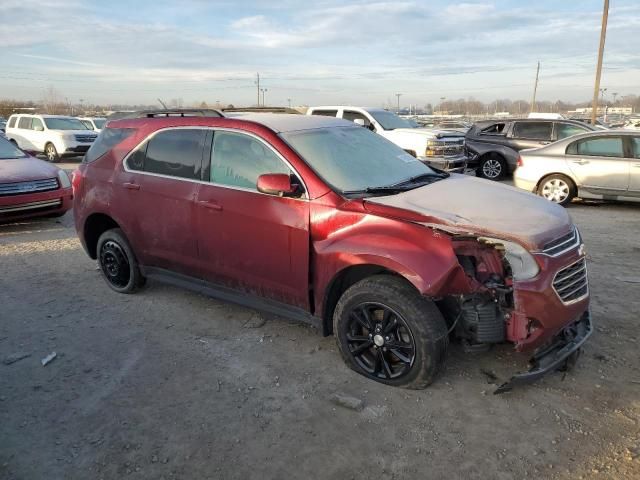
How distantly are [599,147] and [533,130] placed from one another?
4.10 meters

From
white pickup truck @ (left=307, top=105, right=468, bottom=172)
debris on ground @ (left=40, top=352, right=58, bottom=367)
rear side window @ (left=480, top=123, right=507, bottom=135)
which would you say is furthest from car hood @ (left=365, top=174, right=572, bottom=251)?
rear side window @ (left=480, top=123, right=507, bottom=135)


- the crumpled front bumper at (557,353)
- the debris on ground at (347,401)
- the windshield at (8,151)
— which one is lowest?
the debris on ground at (347,401)

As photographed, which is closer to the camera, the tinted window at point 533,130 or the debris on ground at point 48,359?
the debris on ground at point 48,359

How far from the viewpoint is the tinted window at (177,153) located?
429cm

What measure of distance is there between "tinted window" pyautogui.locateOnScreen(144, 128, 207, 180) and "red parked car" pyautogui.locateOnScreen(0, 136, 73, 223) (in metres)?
4.50

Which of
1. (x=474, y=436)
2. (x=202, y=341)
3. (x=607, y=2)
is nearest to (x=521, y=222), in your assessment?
(x=474, y=436)

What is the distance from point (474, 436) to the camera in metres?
2.91

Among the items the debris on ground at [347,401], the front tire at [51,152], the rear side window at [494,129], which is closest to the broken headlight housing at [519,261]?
the debris on ground at [347,401]

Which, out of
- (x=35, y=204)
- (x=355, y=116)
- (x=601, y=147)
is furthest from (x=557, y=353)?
(x=355, y=116)

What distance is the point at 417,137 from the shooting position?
39.4 feet

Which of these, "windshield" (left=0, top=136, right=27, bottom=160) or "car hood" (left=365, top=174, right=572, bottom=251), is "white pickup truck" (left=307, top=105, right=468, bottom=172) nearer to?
"windshield" (left=0, top=136, right=27, bottom=160)

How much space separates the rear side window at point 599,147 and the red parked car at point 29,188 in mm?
9569

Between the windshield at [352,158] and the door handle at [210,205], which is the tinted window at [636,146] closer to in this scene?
the windshield at [352,158]

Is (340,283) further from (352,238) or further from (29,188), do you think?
(29,188)
